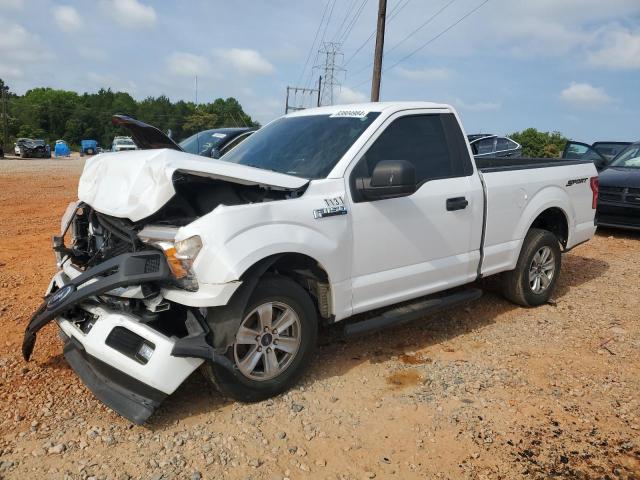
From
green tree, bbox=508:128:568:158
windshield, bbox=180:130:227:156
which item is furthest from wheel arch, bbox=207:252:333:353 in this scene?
green tree, bbox=508:128:568:158

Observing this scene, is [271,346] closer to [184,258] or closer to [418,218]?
[184,258]

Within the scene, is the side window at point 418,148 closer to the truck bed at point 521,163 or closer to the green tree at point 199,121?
the truck bed at point 521,163

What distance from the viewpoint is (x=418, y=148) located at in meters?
4.30

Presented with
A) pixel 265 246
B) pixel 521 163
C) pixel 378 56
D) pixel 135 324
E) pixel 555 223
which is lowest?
pixel 135 324

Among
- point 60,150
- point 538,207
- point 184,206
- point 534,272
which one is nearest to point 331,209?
point 184,206

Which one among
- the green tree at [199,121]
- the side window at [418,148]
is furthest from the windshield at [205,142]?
the side window at [418,148]

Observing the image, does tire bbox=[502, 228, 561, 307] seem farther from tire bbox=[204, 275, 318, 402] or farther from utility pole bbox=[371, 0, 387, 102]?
utility pole bbox=[371, 0, 387, 102]

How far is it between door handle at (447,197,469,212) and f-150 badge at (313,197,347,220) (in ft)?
3.64

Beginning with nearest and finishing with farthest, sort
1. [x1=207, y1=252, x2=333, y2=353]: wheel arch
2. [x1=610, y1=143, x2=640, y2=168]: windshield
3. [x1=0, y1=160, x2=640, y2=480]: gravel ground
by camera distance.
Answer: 1. [x1=0, y1=160, x2=640, y2=480]: gravel ground
2. [x1=207, y1=252, x2=333, y2=353]: wheel arch
3. [x1=610, y1=143, x2=640, y2=168]: windshield

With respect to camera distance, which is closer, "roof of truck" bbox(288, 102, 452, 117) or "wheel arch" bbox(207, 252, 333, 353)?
"wheel arch" bbox(207, 252, 333, 353)

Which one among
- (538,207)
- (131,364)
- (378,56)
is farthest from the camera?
(378,56)

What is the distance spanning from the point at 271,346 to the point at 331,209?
981mm

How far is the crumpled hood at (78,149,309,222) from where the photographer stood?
3.06m

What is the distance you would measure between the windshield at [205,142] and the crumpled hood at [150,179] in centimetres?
610
